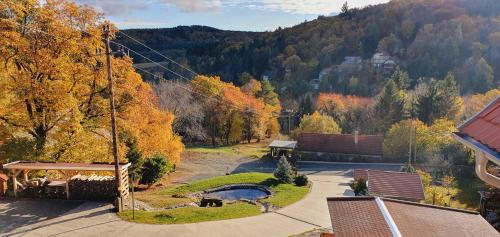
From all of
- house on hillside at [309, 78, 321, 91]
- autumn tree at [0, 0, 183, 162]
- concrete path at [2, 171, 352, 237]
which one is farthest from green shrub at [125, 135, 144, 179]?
house on hillside at [309, 78, 321, 91]

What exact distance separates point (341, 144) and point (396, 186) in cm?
2282

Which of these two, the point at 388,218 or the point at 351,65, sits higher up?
the point at 351,65

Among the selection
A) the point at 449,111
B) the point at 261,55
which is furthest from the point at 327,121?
the point at 261,55

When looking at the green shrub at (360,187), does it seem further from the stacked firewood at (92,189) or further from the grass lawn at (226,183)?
the stacked firewood at (92,189)

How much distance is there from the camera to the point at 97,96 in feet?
64.6

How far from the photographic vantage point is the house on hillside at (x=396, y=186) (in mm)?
19953

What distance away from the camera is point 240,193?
2512 cm

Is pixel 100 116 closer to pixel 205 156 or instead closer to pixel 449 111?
pixel 205 156

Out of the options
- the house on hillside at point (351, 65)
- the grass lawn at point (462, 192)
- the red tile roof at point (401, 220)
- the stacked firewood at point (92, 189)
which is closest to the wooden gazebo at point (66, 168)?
the stacked firewood at point (92, 189)

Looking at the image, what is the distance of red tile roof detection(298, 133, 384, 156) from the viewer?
4194 centimetres

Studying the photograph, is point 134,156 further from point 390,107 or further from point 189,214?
point 390,107

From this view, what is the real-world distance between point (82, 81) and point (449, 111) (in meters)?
44.3

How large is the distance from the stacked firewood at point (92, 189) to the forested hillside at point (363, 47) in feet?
231

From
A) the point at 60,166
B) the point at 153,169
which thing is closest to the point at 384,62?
the point at 153,169
